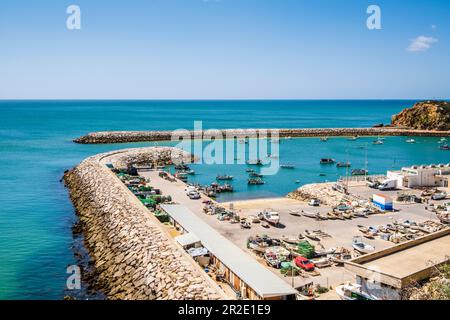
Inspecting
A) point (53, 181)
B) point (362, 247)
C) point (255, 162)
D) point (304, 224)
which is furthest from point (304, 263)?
point (255, 162)

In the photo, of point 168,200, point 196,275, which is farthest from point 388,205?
point 196,275

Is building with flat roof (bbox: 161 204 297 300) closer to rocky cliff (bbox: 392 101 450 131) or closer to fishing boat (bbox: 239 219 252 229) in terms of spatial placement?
fishing boat (bbox: 239 219 252 229)

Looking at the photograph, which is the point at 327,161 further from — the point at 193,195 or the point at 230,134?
the point at 230,134

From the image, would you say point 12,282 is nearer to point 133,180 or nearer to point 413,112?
point 133,180

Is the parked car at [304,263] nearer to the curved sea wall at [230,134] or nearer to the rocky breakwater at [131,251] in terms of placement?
the rocky breakwater at [131,251]

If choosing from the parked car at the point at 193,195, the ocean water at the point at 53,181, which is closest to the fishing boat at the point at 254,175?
the ocean water at the point at 53,181

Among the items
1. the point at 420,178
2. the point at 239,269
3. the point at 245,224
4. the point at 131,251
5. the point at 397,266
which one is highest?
the point at 420,178

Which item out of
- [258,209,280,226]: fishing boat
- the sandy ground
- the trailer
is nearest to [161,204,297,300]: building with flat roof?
the sandy ground
